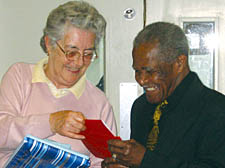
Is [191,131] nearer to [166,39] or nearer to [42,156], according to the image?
[166,39]

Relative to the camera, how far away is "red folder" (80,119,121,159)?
128cm

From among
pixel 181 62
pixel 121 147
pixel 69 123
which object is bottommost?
pixel 121 147

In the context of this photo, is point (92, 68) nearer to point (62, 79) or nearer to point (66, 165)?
point (62, 79)

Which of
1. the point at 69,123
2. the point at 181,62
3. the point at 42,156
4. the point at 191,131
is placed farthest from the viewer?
the point at 181,62

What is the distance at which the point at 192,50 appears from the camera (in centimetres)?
232

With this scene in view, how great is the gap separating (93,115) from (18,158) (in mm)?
542

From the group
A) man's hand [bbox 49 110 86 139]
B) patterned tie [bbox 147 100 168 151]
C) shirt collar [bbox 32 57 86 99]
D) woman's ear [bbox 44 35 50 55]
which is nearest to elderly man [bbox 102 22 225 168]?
patterned tie [bbox 147 100 168 151]

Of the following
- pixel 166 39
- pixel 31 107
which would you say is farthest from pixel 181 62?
pixel 31 107

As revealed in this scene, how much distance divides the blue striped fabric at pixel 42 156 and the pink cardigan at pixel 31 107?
19cm

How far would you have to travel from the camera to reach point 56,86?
5.42 ft

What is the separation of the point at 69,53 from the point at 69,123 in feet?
1.18

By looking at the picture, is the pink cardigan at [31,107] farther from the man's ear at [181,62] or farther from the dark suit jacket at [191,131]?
the man's ear at [181,62]

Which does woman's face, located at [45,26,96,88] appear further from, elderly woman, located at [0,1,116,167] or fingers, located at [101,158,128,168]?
fingers, located at [101,158,128,168]

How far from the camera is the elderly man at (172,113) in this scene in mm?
1392
